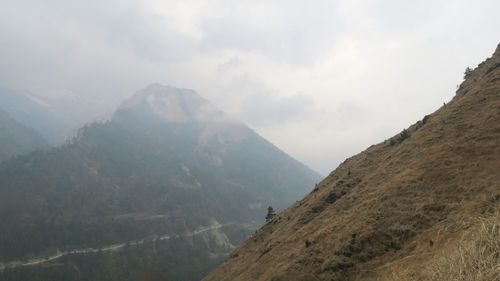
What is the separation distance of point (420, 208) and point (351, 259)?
8239 mm

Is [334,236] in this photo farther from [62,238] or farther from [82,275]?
[62,238]

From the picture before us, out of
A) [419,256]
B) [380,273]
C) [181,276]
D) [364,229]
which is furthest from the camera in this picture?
[181,276]

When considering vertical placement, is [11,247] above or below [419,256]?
above

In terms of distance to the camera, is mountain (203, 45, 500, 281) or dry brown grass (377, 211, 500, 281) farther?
mountain (203, 45, 500, 281)

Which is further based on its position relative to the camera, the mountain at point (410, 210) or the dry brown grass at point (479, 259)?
the mountain at point (410, 210)

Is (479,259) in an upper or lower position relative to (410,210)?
upper

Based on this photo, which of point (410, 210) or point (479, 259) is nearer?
point (479, 259)

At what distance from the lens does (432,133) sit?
4231 cm

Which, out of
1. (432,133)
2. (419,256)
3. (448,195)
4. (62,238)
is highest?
(62,238)

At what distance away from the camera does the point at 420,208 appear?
2792 centimetres

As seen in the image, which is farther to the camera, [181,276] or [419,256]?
[181,276]

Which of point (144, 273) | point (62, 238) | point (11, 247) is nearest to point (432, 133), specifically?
point (144, 273)

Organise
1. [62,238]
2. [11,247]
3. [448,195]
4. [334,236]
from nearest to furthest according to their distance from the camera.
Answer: [448,195]
[334,236]
[11,247]
[62,238]

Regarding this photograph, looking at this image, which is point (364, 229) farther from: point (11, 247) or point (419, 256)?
point (11, 247)
